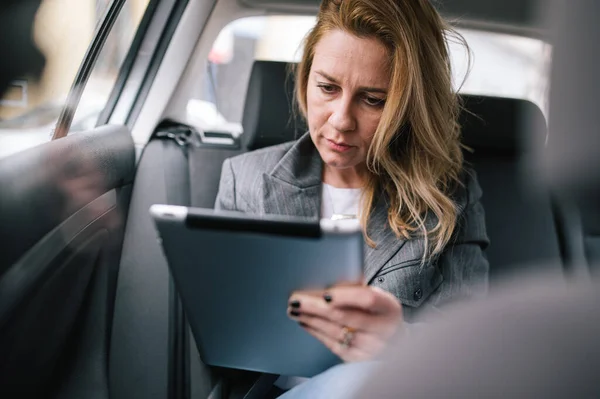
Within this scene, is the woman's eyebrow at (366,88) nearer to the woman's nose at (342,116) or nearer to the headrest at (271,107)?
the woman's nose at (342,116)

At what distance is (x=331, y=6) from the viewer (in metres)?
1.44

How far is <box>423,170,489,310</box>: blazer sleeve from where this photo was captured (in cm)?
143

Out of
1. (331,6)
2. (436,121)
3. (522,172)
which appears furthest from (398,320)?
(522,172)

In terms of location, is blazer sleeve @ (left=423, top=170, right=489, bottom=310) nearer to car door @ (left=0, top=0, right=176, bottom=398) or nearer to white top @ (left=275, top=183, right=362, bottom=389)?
white top @ (left=275, top=183, right=362, bottom=389)

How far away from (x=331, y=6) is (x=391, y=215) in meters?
0.50

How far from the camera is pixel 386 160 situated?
1.48 meters

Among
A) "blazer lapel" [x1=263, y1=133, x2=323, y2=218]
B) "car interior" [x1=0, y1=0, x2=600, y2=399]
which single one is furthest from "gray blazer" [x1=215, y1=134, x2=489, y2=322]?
"car interior" [x1=0, y1=0, x2=600, y2=399]

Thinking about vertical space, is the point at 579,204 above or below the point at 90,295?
above

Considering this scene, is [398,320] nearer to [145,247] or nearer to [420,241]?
[420,241]

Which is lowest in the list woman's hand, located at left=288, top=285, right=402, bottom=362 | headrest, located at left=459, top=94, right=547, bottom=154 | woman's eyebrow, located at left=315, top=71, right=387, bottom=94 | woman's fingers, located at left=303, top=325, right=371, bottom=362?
woman's fingers, located at left=303, top=325, right=371, bottom=362

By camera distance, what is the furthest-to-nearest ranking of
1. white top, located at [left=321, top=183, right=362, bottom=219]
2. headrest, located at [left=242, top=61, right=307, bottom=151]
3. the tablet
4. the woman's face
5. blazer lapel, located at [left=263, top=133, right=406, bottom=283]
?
headrest, located at [left=242, top=61, right=307, bottom=151], white top, located at [left=321, top=183, right=362, bottom=219], blazer lapel, located at [left=263, top=133, right=406, bottom=283], the woman's face, the tablet

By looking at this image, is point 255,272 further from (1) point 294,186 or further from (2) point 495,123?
(2) point 495,123

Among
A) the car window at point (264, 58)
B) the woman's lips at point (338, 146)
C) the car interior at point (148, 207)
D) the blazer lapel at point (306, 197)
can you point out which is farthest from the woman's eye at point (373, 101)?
the car window at point (264, 58)

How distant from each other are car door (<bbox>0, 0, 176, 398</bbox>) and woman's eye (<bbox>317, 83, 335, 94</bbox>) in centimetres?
54
